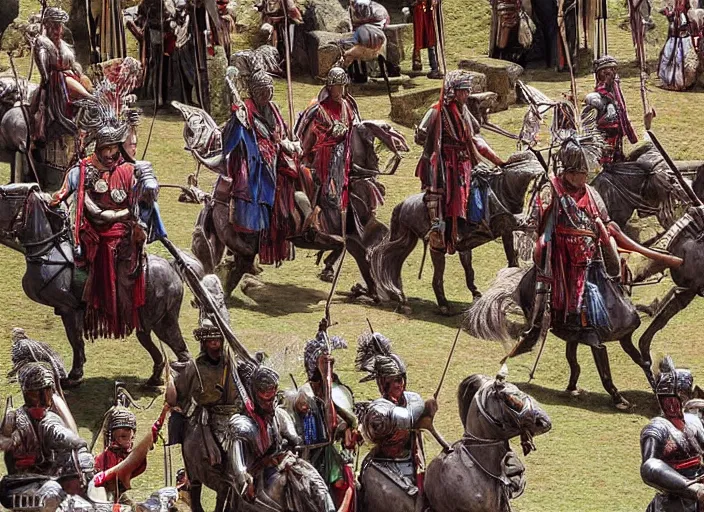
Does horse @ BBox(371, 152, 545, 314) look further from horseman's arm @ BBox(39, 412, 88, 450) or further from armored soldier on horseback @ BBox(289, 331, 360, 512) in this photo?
horseman's arm @ BBox(39, 412, 88, 450)

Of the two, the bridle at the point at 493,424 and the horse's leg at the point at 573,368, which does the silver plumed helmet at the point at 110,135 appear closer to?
the horse's leg at the point at 573,368

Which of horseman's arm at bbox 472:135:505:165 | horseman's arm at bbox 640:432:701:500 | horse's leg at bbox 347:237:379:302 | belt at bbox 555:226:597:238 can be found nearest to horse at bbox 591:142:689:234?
horseman's arm at bbox 472:135:505:165

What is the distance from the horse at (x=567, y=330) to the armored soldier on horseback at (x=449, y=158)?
5.42ft

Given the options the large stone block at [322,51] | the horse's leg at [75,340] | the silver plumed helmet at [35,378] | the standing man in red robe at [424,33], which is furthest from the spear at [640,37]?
the silver plumed helmet at [35,378]

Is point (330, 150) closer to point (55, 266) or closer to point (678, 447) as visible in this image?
point (55, 266)

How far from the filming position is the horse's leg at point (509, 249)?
62.2 feet

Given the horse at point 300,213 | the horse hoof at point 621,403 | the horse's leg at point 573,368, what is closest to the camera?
the horse hoof at point 621,403

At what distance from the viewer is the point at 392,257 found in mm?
18781

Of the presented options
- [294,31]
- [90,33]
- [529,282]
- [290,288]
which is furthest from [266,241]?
[294,31]

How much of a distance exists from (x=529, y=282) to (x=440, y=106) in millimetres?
2280

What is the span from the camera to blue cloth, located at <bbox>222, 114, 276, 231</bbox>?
18062 millimetres

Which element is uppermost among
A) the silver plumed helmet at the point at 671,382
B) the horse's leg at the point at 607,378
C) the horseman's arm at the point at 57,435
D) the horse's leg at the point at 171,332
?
the silver plumed helmet at the point at 671,382

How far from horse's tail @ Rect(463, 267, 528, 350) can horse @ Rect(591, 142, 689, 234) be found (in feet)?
10.2

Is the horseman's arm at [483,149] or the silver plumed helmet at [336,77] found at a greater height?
the silver plumed helmet at [336,77]
